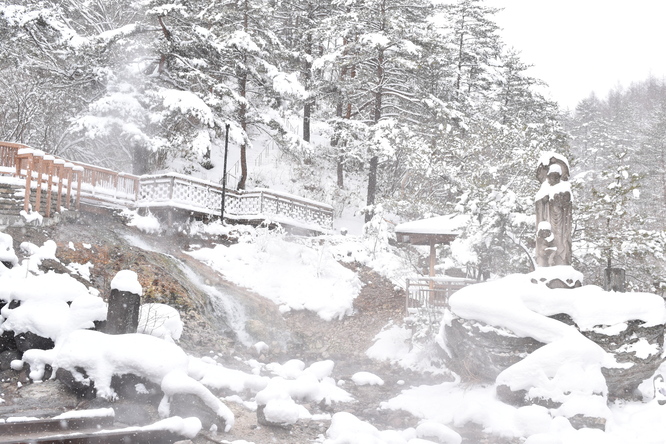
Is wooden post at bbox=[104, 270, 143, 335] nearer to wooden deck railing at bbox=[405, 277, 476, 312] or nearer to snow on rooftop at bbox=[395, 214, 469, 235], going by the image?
wooden deck railing at bbox=[405, 277, 476, 312]

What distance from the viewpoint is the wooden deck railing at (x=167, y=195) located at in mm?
14680

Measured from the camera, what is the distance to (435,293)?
1448cm

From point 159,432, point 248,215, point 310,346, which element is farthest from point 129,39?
point 159,432

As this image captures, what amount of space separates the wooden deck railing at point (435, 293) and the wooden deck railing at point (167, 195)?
24.4 feet

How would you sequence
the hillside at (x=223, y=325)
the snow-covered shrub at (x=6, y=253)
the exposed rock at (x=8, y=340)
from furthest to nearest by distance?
the snow-covered shrub at (x=6, y=253)
the exposed rock at (x=8, y=340)
the hillside at (x=223, y=325)

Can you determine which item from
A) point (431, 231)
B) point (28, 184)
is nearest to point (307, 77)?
point (431, 231)

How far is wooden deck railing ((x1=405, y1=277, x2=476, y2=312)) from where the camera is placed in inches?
521

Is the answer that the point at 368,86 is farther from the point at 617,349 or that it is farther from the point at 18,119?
the point at 617,349

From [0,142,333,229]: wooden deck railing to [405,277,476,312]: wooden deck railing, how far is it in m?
7.43

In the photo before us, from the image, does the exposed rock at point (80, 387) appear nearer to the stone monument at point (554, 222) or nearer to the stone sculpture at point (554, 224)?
the stone monument at point (554, 222)

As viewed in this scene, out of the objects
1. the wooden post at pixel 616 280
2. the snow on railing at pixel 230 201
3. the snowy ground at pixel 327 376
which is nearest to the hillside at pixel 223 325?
the snowy ground at pixel 327 376

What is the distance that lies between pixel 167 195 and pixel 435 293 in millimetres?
10052

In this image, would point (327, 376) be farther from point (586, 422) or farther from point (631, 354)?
point (631, 354)

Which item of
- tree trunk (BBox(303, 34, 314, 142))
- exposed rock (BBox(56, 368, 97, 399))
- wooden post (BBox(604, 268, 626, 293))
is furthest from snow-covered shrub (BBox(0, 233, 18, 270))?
tree trunk (BBox(303, 34, 314, 142))
